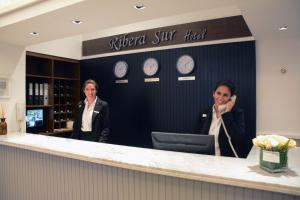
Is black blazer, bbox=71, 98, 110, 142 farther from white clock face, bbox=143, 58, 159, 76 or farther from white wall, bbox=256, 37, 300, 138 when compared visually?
white wall, bbox=256, 37, 300, 138

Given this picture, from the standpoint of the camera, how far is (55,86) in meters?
4.45

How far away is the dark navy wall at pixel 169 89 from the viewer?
338 cm

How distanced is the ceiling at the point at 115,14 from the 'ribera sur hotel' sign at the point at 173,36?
50cm

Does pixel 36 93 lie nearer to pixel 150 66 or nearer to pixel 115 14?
pixel 150 66

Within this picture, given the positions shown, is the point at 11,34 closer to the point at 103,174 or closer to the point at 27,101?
the point at 27,101

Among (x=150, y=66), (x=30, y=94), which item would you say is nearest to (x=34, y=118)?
(x=30, y=94)

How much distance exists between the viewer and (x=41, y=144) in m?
2.35

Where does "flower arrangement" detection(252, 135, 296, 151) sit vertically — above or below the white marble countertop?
above

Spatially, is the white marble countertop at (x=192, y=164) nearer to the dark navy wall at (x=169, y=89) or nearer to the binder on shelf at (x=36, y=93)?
the dark navy wall at (x=169, y=89)

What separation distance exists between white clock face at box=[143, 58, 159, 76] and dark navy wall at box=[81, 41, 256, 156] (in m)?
0.07

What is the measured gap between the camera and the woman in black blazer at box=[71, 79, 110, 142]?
321 cm

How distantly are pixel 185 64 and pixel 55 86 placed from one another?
7.63 ft

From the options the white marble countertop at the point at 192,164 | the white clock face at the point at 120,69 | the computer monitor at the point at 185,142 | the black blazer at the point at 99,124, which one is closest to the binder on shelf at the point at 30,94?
the black blazer at the point at 99,124

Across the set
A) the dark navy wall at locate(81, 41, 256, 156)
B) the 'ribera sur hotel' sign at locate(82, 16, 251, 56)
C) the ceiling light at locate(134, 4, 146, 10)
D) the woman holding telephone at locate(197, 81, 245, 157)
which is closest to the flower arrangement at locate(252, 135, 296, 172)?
the woman holding telephone at locate(197, 81, 245, 157)
